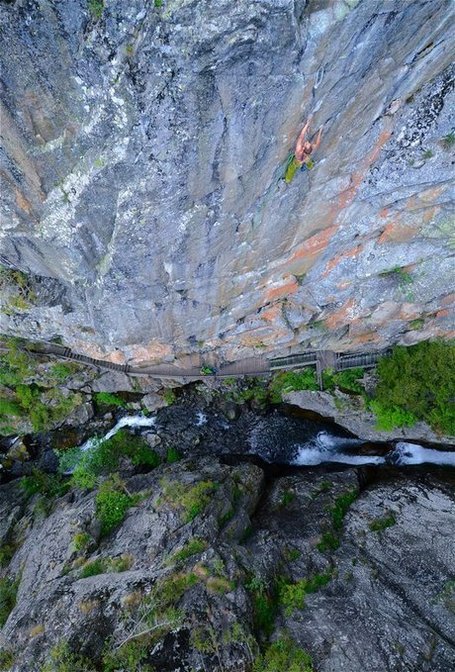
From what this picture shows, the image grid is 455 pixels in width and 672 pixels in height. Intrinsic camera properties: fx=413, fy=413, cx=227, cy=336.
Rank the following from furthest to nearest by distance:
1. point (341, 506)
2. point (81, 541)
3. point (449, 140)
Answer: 1. point (341, 506)
2. point (81, 541)
3. point (449, 140)

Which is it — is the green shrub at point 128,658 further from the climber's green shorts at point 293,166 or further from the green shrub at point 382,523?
the climber's green shorts at point 293,166

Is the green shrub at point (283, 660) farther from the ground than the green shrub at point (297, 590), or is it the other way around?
the green shrub at point (297, 590)

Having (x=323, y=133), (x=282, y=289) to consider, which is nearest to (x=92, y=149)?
(x=323, y=133)

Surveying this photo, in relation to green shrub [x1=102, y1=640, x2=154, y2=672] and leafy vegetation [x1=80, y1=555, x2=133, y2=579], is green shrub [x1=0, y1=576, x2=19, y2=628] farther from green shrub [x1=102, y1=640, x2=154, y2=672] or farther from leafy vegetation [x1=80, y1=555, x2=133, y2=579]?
green shrub [x1=102, y1=640, x2=154, y2=672]

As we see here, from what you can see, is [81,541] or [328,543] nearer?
[328,543]

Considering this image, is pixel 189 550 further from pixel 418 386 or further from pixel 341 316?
pixel 418 386

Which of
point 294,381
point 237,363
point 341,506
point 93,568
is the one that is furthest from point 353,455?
point 93,568

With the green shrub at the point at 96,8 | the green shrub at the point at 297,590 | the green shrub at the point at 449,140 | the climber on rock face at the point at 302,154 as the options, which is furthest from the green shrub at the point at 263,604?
the green shrub at the point at 96,8
